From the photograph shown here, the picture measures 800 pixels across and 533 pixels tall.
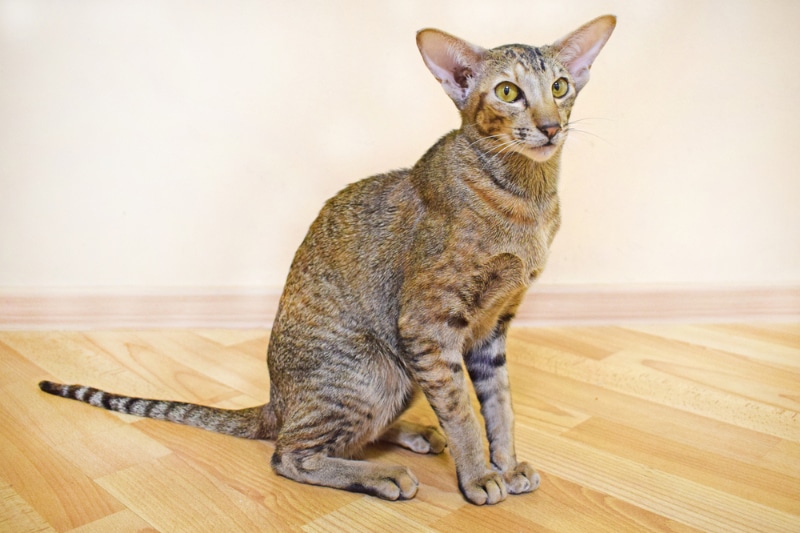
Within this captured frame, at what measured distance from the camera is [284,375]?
5.39 ft

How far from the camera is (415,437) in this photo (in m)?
1.77

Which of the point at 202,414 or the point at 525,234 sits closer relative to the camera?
the point at 525,234

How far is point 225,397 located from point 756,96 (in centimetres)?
211

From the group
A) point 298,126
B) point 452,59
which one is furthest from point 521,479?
point 298,126

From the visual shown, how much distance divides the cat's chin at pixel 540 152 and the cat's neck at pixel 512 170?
0.25 ft

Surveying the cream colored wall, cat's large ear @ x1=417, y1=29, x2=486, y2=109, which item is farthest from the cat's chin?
the cream colored wall

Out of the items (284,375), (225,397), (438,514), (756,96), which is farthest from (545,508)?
(756,96)

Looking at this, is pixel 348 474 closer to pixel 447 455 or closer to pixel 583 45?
pixel 447 455

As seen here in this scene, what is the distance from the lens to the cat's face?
4.62ft

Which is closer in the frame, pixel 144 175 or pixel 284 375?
pixel 284 375

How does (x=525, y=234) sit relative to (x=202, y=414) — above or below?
above

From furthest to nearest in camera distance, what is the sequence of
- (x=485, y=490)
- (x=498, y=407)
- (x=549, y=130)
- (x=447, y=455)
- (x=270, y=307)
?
1. (x=270, y=307)
2. (x=447, y=455)
3. (x=498, y=407)
4. (x=485, y=490)
5. (x=549, y=130)

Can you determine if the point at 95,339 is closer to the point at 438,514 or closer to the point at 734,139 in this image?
the point at 438,514

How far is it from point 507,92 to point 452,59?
0.51 ft
